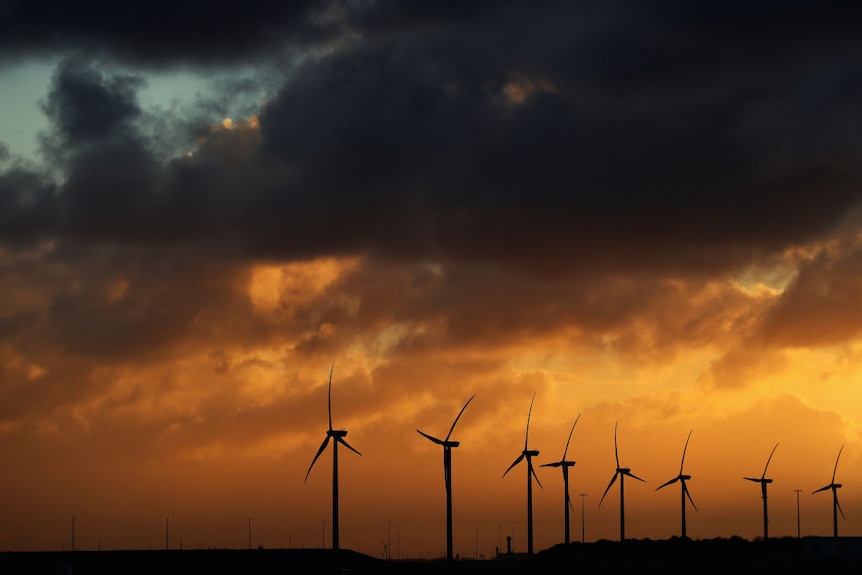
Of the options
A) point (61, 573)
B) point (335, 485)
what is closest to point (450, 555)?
point (335, 485)

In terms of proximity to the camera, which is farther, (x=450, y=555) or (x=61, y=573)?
(x=450, y=555)

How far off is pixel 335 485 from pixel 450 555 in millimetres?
21393

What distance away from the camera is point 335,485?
631ft

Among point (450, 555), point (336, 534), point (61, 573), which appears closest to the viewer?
point (61, 573)

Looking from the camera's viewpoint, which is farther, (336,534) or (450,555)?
(450,555)

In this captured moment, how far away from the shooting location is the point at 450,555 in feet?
656

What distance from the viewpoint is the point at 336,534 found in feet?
611

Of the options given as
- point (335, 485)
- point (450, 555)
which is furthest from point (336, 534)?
point (450, 555)

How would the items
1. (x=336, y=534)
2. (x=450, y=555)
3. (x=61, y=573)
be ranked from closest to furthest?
(x=61, y=573), (x=336, y=534), (x=450, y=555)

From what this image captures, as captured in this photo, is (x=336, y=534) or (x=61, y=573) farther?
(x=336, y=534)

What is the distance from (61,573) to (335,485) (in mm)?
55551

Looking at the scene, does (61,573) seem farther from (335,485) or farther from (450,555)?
(450,555)

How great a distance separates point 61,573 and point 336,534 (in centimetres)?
5078

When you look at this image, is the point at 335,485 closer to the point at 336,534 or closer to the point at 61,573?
the point at 336,534
